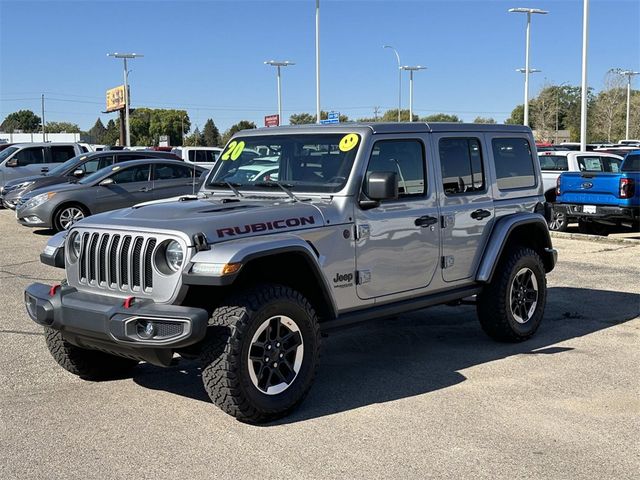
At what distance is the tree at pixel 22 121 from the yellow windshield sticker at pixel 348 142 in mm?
156656

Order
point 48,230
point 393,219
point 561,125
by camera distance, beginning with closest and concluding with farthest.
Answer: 1. point 393,219
2. point 48,230
3. point 561,125

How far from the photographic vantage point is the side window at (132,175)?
15.9 m

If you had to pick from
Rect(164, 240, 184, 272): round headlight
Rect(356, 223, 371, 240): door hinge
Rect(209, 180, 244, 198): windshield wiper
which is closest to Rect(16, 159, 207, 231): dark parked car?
Rect(209, 180, 244, 198): windshield wiper

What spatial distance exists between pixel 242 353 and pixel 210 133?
114168 millimetres

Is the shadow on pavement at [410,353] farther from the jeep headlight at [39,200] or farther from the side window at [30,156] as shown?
the side window at [30,156]

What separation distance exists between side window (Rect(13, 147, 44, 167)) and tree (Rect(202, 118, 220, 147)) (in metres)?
88.2

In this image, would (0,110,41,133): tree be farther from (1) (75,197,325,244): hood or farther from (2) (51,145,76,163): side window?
(1) (75,197,325,244): hood

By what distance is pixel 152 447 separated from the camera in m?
4.57

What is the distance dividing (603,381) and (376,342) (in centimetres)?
206

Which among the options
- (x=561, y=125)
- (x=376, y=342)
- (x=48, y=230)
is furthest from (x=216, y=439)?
(x=561, y=125)

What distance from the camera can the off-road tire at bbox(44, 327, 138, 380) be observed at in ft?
18.9

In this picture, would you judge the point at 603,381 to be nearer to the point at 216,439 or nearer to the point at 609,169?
the point at 216,439

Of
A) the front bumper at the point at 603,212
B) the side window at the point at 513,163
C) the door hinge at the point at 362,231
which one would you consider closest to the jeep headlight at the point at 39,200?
the front bumper at the point at 603,212

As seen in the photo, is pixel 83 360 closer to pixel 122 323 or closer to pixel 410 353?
pixel 122 323
